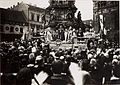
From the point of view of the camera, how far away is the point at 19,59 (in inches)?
140

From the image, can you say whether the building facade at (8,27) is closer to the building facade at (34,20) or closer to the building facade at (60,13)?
the building facade at (34,20)

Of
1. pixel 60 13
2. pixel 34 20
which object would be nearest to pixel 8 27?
pixel 34 20

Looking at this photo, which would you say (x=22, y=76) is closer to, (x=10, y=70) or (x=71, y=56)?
(x=10, y=70)

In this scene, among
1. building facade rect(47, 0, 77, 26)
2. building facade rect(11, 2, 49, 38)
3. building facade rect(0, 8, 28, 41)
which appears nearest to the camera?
building facade rect(0, 8, 28, 41)

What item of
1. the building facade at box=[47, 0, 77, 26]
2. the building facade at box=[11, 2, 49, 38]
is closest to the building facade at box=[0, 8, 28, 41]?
the building facade at box=[11, 2, 49, 38]

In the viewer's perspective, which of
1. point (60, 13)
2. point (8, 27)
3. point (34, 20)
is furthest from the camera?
point (60, 13)

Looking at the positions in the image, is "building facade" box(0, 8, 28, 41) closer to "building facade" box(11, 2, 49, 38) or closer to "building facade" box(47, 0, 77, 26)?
"building facade" box(11, 2, 49, 38)

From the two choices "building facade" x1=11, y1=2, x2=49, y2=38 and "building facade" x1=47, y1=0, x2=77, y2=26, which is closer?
"building facade" x1=11, y1=2, x2=49, y2=38

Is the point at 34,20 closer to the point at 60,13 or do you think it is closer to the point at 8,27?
the point at 8,27

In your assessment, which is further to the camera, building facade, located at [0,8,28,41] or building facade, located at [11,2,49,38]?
building facade, located at [11,2,49,38]

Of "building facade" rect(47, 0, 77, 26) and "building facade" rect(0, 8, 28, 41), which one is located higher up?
"building facade" rect(47, 0, 77, 26)

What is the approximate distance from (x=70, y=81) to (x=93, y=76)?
315mm

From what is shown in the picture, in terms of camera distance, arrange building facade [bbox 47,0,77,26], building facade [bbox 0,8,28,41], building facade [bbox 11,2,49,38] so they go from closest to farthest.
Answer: building facade [bbox 0,8,28,41], building facade [bbox 11,2,49,38], building facade [bbox 47,0,77,26]

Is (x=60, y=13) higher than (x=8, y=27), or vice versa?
(x=60, y=13)
